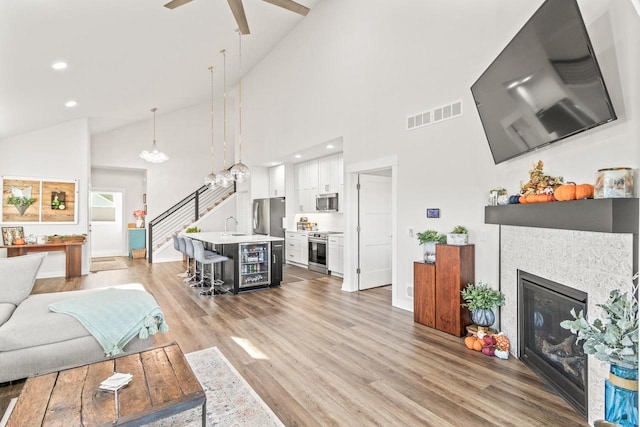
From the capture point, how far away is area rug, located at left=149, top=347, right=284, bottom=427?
2148 millimetres

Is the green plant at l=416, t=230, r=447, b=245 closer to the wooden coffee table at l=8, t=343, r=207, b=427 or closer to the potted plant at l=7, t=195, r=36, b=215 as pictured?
the wooden coffee table at l=8, t=343, r=207, b=427

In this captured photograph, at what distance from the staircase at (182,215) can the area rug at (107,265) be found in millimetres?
789

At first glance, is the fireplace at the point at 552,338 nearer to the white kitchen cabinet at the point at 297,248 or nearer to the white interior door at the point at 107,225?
the white kitchen cabinet at the point at 297,248

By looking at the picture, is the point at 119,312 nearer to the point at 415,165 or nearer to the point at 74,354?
the point at 74,354

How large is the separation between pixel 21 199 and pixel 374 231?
23.8ft

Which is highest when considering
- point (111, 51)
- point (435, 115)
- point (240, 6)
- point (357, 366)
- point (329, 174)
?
point (240, 6)

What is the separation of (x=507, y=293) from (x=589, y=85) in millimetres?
2088

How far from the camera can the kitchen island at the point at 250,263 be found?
18.6 feet

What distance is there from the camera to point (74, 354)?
2.59 metres

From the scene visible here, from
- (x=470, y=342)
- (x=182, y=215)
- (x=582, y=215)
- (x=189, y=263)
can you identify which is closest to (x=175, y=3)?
(x=582, y=215)

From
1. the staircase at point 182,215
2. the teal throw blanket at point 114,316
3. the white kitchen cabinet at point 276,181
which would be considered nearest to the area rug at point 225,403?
the teal throw blanket at point 114,316

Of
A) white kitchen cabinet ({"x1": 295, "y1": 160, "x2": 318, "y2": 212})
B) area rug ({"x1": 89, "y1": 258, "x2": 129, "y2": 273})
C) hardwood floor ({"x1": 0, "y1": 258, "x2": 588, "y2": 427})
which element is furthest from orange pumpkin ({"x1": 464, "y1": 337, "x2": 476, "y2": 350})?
area rug ({"x1": 89, "y1": 258, "x2": 129, "y2": 273})

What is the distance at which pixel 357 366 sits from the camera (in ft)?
9.72

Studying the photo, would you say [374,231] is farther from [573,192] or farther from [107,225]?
[107,225]
